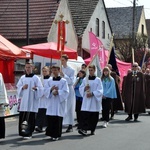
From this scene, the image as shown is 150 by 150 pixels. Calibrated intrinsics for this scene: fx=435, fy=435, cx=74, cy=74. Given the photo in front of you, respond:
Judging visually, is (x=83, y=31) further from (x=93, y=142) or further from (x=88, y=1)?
(x=93, y=142)

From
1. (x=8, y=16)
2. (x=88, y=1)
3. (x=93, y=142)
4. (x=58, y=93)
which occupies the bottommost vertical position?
(x=93, y=142)

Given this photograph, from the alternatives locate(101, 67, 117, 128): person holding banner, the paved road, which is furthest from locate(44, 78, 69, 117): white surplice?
locate(101, 67, 117, 128): person holding banner

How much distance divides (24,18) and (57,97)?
15.1m

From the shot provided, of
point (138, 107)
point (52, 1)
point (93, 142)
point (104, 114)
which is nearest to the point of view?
point (93, 142)

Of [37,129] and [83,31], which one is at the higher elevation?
[83,31]

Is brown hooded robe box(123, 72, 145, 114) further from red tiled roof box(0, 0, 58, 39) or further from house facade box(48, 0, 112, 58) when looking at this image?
house facade box(48, 0, 112, 58)

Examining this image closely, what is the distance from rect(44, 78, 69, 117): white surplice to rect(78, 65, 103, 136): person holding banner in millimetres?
867

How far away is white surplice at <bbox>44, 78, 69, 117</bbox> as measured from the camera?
1003 centimetres

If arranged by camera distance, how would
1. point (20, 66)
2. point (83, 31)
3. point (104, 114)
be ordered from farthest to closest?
point (83, 31)
point (20, 66)
point (104, 114)

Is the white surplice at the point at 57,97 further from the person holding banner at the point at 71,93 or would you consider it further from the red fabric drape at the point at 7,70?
the red fabric drape at the point at 7,70

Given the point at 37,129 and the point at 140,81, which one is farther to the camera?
the point at 140,81

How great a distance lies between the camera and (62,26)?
13.2 meters

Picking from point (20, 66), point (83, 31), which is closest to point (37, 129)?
point (20, 66)

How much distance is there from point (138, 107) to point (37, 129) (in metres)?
4.16
